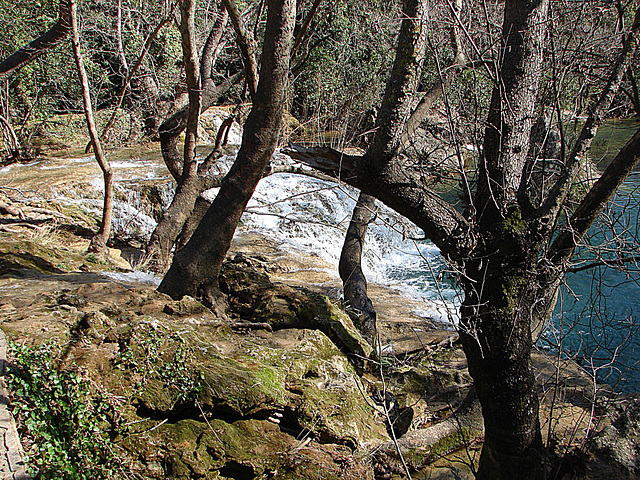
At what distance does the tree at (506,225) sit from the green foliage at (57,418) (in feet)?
7.13

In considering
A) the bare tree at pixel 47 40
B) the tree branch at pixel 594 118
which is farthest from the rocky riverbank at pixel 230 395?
the bare tree at pixel 47 40

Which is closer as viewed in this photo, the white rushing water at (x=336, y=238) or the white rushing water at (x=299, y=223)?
the white rushing water at (x=299, y=223)

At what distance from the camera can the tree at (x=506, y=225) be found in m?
2.96

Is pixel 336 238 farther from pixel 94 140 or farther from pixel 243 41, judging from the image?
pixel 243 41

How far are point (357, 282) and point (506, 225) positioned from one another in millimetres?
3373

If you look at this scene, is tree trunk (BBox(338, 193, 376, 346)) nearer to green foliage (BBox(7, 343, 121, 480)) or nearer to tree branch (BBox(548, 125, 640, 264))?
tree branch (BBox(548, 125, 640, 264))

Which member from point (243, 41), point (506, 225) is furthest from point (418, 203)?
point (243, 41)

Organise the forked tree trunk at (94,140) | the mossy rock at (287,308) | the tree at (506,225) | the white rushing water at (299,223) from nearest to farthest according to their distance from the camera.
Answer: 1. the tree at (506,225)
2. the mossy rock at (287,308)
3. the forked tree trunk at (94,140)
4. the white rushing water at (299,223)

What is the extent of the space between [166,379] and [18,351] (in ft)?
2.83

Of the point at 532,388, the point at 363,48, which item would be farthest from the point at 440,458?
the point at 363,48

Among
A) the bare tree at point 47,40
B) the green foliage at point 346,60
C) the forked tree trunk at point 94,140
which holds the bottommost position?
the forked tree trunk at point 94,140

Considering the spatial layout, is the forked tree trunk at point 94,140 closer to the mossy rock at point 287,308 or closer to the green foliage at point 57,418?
the mossy rock at point 287,308

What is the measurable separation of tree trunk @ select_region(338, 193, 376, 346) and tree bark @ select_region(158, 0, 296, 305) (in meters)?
1.45

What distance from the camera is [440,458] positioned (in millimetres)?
3691
